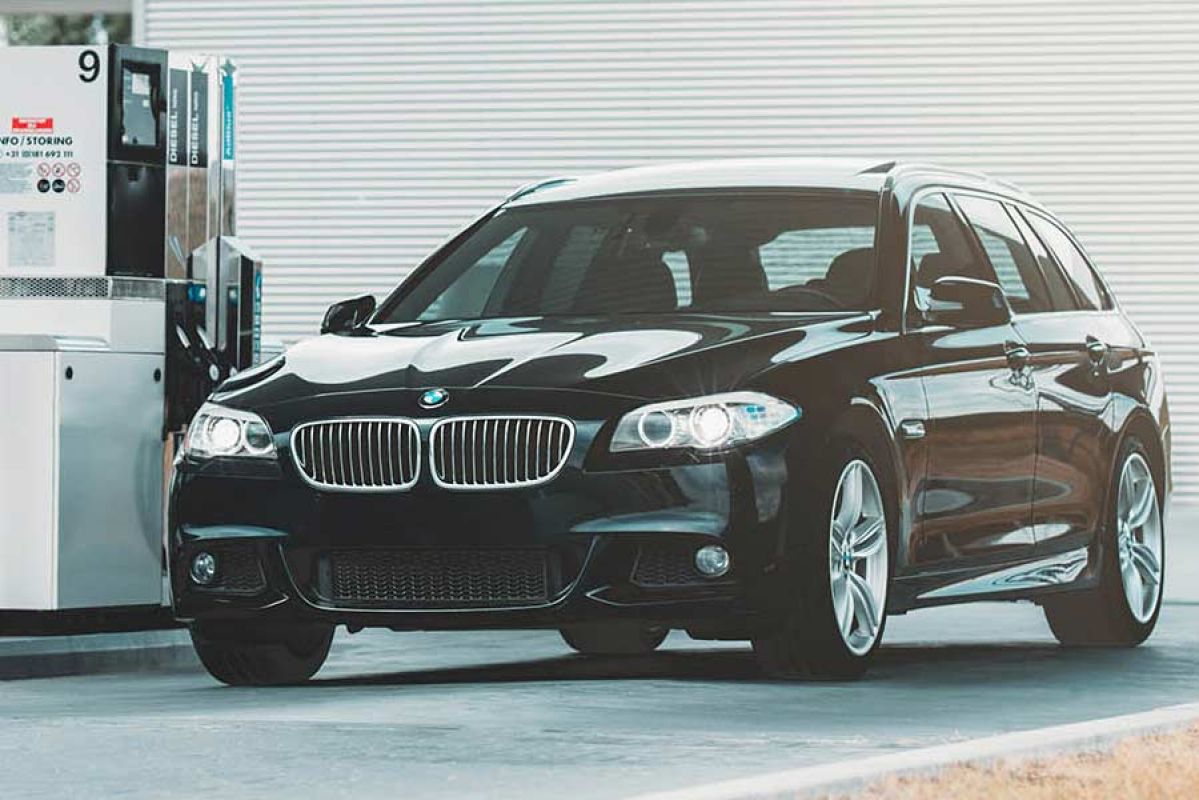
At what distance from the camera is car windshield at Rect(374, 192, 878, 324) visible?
9797 mm

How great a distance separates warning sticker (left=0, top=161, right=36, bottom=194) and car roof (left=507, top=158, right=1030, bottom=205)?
2.06 meters

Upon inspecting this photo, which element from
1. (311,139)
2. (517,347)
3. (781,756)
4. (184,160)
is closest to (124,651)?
(184,160)

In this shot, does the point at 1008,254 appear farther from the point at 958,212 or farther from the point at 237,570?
the point at 237,570

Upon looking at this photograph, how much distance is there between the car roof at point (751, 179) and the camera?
1028 centimetres

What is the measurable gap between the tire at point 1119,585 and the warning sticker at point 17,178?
4156 millimetres

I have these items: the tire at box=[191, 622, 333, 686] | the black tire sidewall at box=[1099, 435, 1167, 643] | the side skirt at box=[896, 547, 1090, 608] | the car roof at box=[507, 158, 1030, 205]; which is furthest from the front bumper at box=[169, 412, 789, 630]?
the black tire sidewall at box=[1099, 435, 1167, 643]

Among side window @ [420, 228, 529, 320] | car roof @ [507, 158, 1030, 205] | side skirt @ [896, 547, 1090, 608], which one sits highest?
car roof @ [507, 158, 1030, 205]

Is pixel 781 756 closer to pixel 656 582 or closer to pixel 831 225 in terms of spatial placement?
pixel 656 582

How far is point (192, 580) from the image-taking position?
367 inches

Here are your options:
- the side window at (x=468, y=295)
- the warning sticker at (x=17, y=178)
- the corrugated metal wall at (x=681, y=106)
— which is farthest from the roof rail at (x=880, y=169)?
the corrugated metal wall at (x=681, y=106)

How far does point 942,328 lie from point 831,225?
1.62ft

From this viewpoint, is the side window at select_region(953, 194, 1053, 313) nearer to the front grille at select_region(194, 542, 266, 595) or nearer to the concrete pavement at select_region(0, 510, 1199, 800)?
the concrete pavement at select_region(0, 510, 1199, 800)

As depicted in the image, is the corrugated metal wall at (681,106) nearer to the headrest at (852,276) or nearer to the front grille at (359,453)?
the headrest at (852,276)

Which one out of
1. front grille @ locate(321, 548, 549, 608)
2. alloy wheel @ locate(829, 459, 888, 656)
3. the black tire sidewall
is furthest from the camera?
the black tire sidewall
